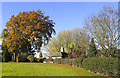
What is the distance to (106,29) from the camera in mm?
18719

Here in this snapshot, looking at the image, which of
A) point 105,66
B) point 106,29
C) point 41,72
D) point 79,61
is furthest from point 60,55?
point 105,66

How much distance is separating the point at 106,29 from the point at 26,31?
54.8ft

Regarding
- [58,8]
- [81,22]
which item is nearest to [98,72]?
[58,8]

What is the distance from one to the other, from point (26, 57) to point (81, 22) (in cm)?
1690

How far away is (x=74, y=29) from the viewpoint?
39.9m

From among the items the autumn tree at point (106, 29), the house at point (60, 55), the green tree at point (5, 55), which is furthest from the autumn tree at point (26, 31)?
the autumn tree at point (106, 29)

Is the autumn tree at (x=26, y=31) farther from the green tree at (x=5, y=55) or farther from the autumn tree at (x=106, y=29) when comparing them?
the autumn tree at (x=106, y=29)

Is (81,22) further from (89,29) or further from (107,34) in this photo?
(107,34)

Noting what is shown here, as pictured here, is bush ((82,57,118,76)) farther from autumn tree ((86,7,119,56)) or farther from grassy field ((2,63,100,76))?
autumn tree ((86,7,119,56))

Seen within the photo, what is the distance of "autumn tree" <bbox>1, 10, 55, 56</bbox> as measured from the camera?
3012 cm

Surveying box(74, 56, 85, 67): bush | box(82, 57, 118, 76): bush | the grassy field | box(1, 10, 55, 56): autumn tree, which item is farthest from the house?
box(82, 57, 118, 76): bush

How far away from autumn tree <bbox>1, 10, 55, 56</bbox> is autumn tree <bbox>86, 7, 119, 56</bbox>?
46.0 ft

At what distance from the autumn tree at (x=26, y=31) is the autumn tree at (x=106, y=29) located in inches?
552

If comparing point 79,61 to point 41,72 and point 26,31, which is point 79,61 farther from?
point 26,31
